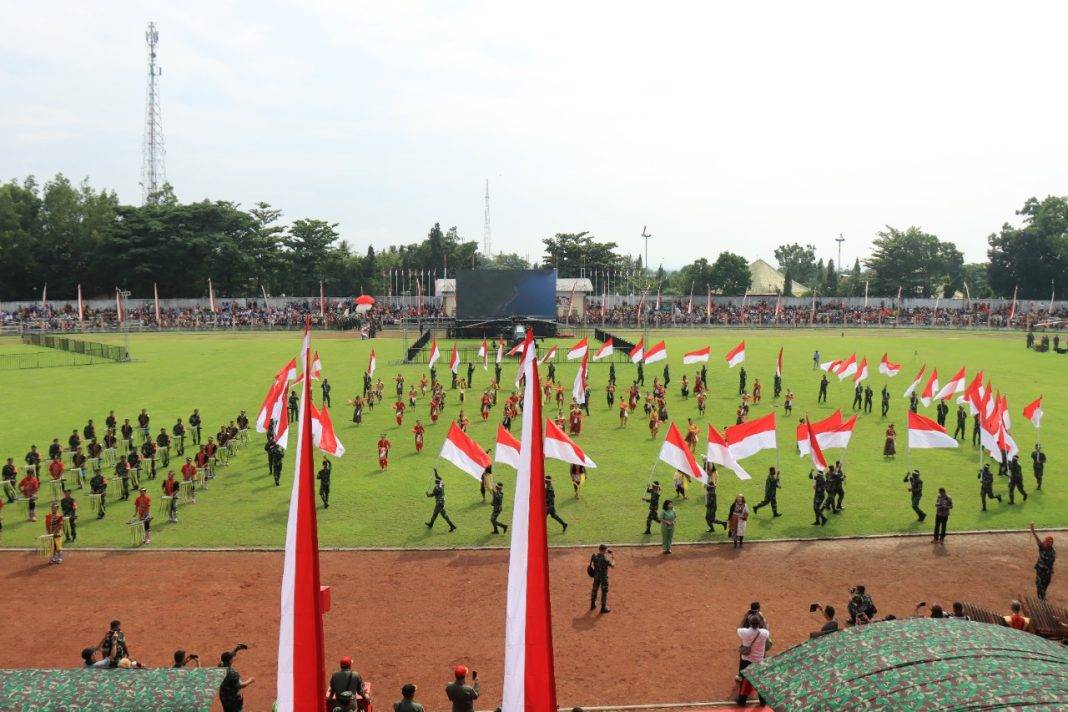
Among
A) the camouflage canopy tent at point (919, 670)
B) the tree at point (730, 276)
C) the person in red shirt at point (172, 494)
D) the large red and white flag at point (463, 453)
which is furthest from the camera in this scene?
the tree at point (730, 276)

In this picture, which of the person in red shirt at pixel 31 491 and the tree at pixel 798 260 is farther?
the tree at pixel 798 260


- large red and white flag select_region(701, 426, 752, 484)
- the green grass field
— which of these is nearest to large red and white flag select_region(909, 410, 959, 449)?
the green grass field

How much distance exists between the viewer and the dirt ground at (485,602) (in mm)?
12672

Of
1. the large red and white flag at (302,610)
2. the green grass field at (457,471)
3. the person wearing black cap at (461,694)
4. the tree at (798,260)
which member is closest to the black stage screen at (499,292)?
the green grass field at (457,471)

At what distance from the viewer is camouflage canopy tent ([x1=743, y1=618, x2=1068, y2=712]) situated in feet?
22.7

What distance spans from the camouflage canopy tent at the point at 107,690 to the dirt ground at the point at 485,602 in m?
3.79

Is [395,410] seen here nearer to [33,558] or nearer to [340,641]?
[33,558]

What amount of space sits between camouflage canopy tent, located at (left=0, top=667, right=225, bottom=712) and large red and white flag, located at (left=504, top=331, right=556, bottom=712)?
13.0 feet

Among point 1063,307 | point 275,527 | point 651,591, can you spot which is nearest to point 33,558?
point 275,527

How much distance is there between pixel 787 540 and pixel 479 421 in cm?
1578

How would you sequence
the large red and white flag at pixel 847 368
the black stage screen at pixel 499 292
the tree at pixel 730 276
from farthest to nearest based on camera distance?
1. the tree at pixel 730 276
2. the black stage screen at pixel 499 292
3. the large red and white flag at pixel 847 368

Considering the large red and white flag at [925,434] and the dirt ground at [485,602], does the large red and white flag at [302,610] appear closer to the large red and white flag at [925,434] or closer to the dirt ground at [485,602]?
the dirt ground at [485,602]

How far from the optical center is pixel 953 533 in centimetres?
1891

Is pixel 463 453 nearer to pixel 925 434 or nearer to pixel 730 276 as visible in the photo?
pixel 925 434
